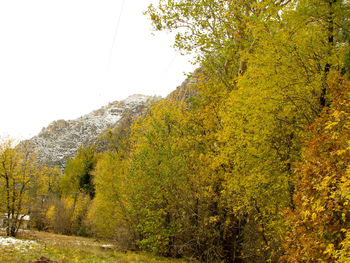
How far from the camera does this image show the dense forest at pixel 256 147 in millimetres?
7148

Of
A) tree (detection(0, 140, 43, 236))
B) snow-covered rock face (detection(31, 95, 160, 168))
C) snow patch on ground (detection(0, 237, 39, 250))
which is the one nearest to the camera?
snow patch on ground (detection(0, 237, 39, 250))

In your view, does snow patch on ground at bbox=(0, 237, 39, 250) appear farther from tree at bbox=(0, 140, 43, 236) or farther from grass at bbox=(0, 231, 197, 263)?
tree at bbox=(0, 140, 43, 236)

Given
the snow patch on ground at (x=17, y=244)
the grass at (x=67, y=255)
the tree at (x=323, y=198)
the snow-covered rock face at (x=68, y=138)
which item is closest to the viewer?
the tree at (x=323, y=198)

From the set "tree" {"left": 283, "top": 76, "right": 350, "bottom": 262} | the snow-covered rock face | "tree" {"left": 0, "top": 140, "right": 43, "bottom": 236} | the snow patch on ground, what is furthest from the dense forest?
the snow-covered rock face

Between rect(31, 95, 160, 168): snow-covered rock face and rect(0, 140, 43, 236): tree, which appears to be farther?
rect(31, 95, 160, 168): snow-covered rock face

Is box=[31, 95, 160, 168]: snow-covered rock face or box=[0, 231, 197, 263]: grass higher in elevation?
box=[31, 95, 160, 168]: snow-covered rock face

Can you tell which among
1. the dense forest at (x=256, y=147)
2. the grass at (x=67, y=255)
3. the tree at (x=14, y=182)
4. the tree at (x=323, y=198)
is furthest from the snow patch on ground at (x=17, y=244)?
the tree at (x=323, y=198)

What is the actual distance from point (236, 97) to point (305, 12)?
3844 millimetres

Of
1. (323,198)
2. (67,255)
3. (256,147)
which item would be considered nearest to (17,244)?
(67,255)

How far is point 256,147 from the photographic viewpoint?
10.9m

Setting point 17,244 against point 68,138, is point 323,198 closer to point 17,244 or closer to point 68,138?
point 17,244

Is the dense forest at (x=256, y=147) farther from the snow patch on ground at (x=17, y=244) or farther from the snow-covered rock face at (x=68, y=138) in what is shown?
the snow-covered rock face at (x=68, y=138)

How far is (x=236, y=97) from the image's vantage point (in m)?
11.3

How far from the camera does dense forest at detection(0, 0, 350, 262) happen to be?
715cm
